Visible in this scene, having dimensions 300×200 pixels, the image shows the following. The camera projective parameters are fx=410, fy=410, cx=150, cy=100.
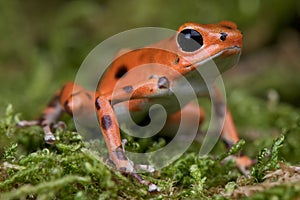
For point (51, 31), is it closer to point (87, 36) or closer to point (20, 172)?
point (87, 36)

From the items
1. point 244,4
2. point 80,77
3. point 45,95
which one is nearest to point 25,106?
point 45,95

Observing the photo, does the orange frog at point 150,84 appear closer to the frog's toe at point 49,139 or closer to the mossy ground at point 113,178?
the frog's toe at point 49,139

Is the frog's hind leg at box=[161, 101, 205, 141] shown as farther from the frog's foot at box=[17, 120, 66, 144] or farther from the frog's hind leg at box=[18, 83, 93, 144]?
the frog's foot at box=[17, 120, 66, 144]

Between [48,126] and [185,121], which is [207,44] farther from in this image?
[48,126]

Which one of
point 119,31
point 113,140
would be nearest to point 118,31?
point 119,31

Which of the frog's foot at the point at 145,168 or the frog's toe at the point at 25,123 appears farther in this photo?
the frog's toe at the point at 25,123

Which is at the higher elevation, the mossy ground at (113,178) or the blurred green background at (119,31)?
the blurred green background at (119,31)

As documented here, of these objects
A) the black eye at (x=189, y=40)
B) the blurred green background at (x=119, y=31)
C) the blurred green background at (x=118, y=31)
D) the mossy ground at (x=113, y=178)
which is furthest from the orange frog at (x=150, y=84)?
the blurred green background at (x=118, y=31)
